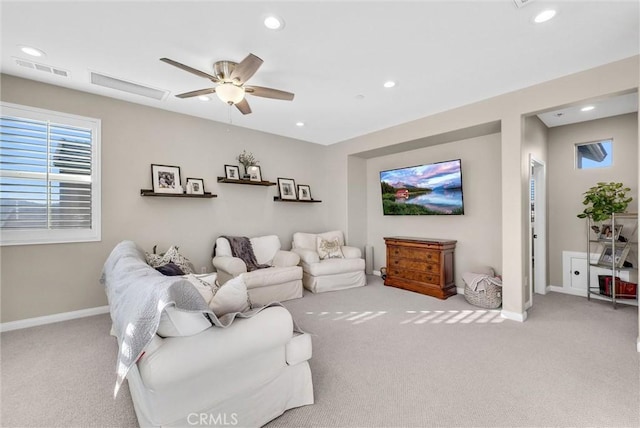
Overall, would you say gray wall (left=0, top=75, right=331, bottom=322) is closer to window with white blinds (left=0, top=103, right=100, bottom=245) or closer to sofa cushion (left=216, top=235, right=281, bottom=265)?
window with white blinds (left=0, top=103, right=100, bottom=245)

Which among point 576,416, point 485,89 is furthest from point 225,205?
point 576,416

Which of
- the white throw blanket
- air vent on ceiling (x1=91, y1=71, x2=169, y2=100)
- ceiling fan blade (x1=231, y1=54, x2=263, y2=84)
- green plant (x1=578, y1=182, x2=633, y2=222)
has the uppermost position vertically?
air vent on ceiling (x1=91, y1=71, x2=169, y2=100)

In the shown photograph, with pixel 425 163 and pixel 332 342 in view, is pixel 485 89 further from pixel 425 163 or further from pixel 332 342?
pixel 332 342

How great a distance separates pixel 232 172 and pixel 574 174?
5154 mm

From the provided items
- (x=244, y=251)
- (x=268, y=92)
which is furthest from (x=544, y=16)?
(x=244, y=251)

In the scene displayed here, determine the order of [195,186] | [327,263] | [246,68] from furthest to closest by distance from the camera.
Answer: [327,263] < [195,186] < [246,68]

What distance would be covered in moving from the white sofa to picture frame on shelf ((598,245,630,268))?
427 cm

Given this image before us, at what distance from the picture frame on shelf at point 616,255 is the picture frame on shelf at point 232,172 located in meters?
5.19

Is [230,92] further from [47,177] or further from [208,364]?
[47,177]

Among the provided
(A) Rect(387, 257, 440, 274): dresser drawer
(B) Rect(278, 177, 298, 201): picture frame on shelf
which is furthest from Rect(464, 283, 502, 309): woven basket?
(B) Rect(278, 177, 298, 201): picture frame on shelf

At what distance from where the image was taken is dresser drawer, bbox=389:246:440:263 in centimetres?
428

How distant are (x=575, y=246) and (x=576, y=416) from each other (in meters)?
3.47

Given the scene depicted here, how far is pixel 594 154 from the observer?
4.17 m

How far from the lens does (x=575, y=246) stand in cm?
429
